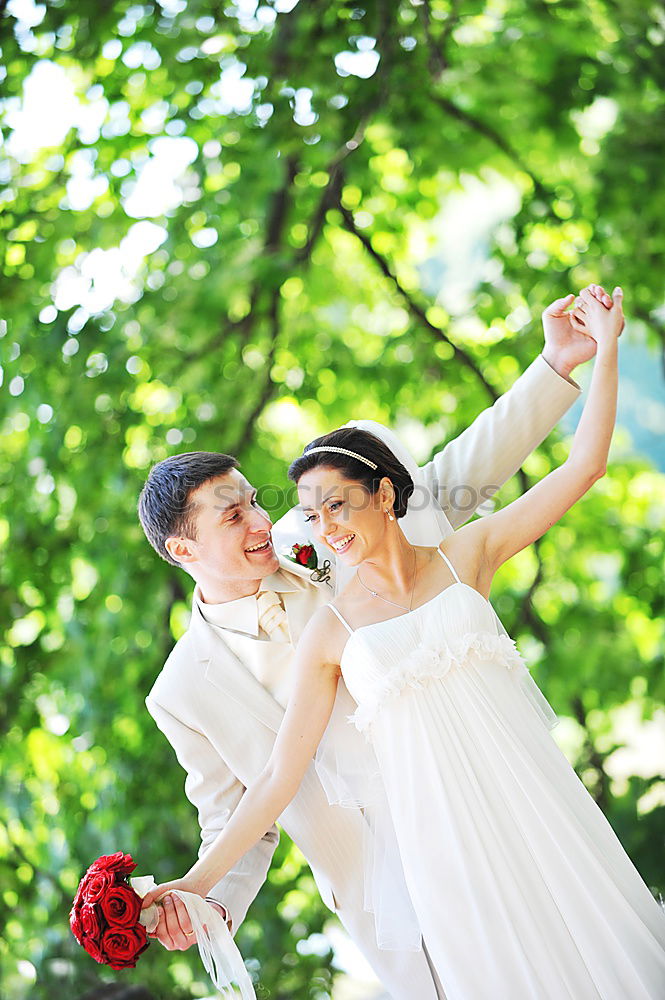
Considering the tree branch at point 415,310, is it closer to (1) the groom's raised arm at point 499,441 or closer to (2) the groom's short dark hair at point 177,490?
(1) the groom's raised arm at point 499,441

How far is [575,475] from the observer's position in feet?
6.56

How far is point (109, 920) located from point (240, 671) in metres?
0.58

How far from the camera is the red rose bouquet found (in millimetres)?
1835

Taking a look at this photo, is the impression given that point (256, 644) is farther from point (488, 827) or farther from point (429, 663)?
point (488, 827)

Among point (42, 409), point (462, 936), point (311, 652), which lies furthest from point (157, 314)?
point (462, 936)

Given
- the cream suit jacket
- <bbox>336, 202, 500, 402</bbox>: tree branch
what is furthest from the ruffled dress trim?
<bbox>336, 202, 500, 402</bbox>: tree branch

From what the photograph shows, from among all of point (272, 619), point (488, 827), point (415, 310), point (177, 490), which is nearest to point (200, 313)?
point (415, 310)

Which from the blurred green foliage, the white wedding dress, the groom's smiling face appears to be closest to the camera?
the white wedding dress

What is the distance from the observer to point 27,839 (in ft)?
13.3

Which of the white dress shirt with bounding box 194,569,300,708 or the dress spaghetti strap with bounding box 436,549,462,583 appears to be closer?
the dress spaghetti strap with bounding box 436,549,462,583

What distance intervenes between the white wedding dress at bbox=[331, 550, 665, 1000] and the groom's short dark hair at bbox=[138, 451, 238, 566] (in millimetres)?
468

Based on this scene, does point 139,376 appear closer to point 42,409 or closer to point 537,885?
point 42,409

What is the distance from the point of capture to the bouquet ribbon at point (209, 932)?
6.43 ft

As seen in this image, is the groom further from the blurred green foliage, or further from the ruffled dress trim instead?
the blurred green foliage
